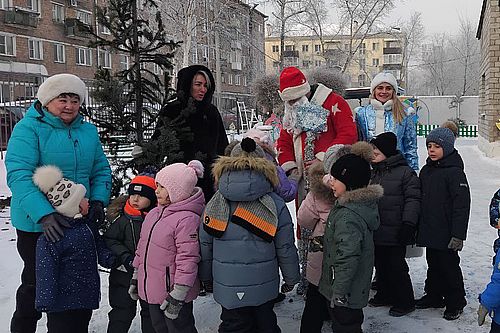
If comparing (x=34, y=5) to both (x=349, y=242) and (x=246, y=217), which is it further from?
(x=349, y=242)

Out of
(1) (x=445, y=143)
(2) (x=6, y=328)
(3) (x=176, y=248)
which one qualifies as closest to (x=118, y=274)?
(3) (x=176, y=248)

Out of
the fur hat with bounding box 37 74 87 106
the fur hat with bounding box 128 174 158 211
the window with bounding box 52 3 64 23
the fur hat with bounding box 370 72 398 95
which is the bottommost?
the fur hat with bounding box 128 174 158 211

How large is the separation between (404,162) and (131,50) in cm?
244

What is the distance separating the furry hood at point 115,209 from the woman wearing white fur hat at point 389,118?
2375 millimetres

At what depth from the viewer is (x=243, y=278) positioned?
3.28 metres

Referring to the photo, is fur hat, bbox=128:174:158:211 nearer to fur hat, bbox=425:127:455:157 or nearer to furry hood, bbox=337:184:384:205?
furry hood, bbox=337:184:384:205

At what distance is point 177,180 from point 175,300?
0.78 metres

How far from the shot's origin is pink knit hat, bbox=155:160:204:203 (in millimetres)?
3355

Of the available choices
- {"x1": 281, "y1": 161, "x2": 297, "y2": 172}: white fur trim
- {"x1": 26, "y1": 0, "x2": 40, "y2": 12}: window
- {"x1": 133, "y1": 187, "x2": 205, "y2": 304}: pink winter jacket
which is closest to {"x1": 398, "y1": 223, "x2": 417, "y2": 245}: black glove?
{"x1": 281, "y1": 161, "x2": 297, "y2": 172}: white fur trim

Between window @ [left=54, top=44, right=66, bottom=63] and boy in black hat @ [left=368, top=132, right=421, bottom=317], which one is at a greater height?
window @ [left=54, top=44, right=66, bottom=63]

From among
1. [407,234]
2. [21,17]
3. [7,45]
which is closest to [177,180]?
[407,234]

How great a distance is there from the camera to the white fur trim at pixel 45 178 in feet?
10.3

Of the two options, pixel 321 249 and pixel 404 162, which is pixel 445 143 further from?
pixel 321 249

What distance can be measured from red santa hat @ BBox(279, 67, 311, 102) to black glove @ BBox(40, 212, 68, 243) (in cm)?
214
